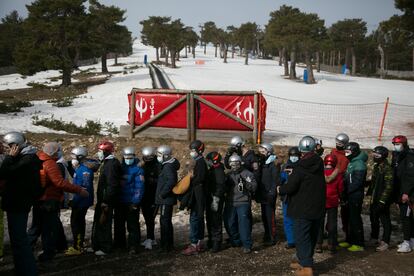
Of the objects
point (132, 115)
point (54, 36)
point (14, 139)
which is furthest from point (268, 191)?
point (54, 36)

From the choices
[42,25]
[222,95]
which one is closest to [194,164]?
[222,95]

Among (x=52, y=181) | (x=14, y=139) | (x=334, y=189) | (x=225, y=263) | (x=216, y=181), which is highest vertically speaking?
(x=14, y=139)

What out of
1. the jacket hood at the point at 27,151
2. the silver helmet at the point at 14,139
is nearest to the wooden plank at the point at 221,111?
the jacket hood at the point at 27,151

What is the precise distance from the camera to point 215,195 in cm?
646

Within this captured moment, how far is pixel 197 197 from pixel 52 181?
217 cm

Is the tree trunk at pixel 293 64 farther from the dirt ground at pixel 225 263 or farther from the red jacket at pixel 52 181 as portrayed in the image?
the red jacket at pixel 52 181

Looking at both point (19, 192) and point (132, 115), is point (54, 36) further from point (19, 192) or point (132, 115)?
point (19, 192)

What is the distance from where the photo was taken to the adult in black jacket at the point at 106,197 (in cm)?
615

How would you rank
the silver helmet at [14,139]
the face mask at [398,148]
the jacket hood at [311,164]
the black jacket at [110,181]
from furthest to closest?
1. the face mask at [398,148]
2. the black jacket at [110,181]
3. the jacket hood at [311,164]
4. the silver helmet at [14,139]

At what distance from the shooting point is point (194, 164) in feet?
20.9

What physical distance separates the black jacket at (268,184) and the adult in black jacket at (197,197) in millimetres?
1072

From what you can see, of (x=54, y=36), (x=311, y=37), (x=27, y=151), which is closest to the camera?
(x=27, y=151)

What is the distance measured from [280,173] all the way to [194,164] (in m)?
1.63

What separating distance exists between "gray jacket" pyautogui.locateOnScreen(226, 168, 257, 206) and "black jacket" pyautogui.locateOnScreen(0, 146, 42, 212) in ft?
9.86
